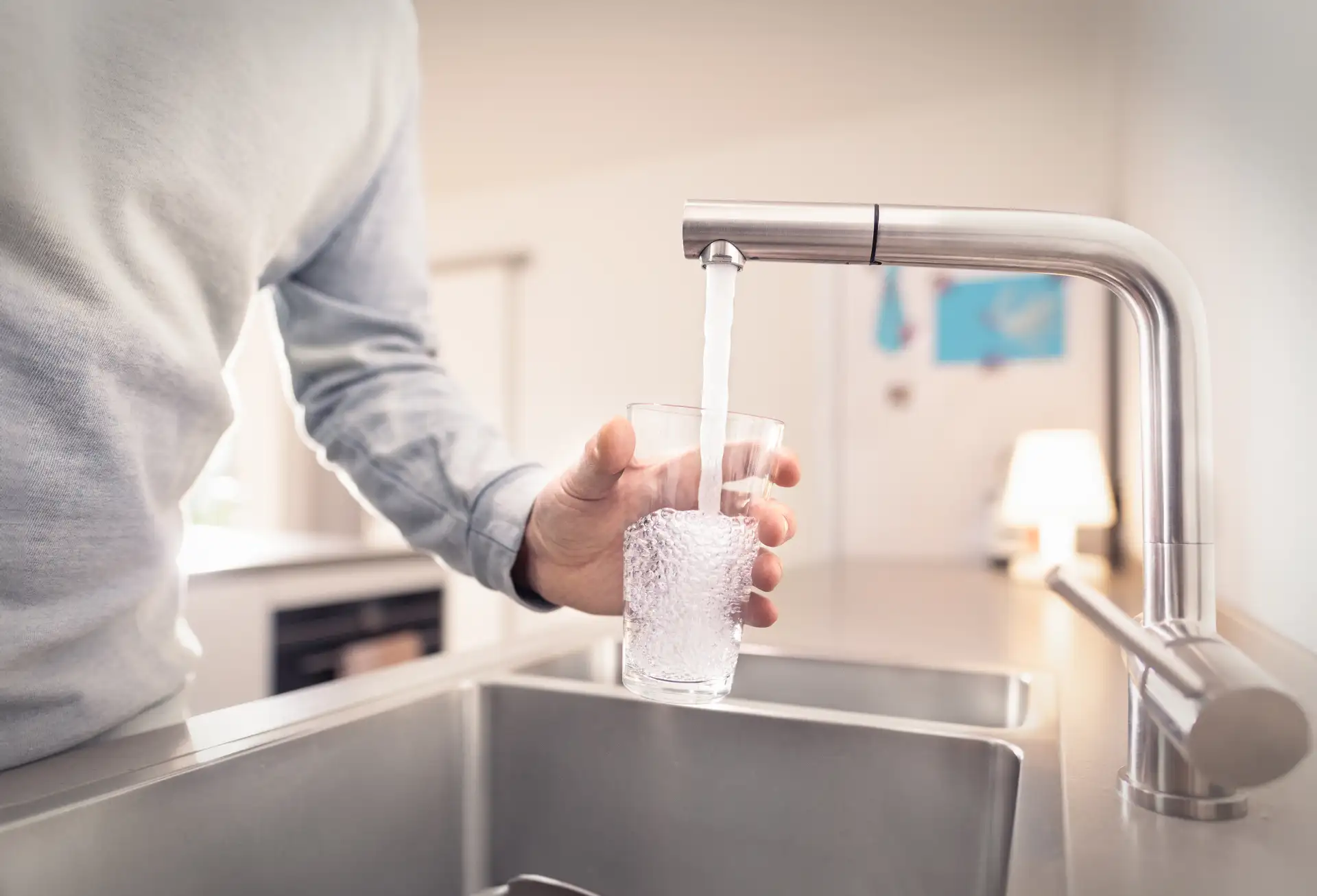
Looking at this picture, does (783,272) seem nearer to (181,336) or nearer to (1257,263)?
(1257,263)

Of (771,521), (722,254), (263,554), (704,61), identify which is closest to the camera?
(722,254)

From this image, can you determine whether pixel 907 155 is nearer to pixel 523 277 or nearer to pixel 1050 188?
pixel 1050 188

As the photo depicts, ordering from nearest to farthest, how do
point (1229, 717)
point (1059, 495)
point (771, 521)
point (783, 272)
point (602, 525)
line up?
point (1229, 717)
point (771, 521)
point (602, 525)
point (1059, 495)
point (783, 272)

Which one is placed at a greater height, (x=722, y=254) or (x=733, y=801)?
(x=722, y=254)

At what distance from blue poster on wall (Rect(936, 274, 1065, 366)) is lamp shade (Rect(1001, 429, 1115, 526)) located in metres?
0.47

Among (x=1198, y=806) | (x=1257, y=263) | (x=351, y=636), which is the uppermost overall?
(x=1257, y=263)

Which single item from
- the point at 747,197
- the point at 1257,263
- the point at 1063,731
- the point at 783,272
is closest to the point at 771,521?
the point at 1063,731

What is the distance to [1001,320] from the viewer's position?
8.91 feet

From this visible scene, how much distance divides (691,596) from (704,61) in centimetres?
260

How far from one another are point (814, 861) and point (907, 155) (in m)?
2.89

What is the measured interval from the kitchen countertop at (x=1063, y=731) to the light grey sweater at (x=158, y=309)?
0.06 m

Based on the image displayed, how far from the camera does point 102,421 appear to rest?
1.83ft

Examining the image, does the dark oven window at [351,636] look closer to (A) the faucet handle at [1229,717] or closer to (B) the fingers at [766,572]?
(B) the fingers at [766,572]

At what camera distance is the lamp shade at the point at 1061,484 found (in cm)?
222
